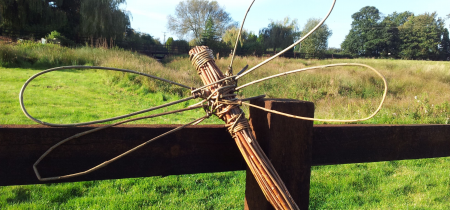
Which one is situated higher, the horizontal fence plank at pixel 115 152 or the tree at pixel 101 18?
the tree at pixel 101 18

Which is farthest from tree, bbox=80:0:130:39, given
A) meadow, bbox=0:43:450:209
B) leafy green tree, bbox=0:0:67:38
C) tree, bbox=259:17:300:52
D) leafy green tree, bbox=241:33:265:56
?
tree, bbox=259:17:300:52

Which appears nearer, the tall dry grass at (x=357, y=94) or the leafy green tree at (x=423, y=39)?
the tall dry grass at (x=357, y=94)

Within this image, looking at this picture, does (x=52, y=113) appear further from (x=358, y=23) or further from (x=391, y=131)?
(x=358, y=23)

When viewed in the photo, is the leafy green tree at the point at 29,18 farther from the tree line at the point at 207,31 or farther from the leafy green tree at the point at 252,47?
the leafy green tree at the point at 252,47

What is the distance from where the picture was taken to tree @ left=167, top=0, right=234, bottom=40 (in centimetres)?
2591

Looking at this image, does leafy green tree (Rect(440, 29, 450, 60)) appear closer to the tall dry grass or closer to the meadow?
the tall dry grass

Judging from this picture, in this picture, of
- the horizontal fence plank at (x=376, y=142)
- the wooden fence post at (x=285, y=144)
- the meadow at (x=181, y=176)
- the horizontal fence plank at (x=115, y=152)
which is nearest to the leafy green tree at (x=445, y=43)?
the meadow at (x=181, y=176)

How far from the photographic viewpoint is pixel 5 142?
858mm

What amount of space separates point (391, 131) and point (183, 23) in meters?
27.2

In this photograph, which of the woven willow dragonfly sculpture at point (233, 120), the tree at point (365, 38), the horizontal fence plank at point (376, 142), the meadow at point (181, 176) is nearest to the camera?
the woven willow dragonfly sculpture at point (233, 120)

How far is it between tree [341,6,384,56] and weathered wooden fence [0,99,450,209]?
46.7 m

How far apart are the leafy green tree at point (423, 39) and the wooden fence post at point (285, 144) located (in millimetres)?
47474

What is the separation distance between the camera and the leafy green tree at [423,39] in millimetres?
A: 39688

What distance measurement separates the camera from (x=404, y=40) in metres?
41.2
